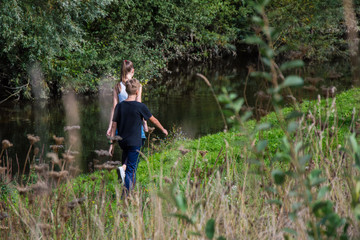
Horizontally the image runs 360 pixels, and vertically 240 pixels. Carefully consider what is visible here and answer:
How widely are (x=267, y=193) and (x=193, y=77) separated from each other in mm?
24576

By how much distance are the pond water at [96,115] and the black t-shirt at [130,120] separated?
4655mm

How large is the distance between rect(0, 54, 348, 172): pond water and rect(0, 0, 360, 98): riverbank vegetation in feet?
3.09

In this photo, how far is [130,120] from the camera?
18.4 feet

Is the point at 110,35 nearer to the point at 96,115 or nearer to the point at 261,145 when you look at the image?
the point at 96,115

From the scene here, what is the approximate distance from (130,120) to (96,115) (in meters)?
11.4

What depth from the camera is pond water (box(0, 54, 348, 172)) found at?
1281 cm

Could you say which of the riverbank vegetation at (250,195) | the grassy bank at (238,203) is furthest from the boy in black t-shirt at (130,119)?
the grassy bank at (238,203)

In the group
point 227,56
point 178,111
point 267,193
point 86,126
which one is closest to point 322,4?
point 178,111

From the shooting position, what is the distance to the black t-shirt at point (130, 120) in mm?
5594

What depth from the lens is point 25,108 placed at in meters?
17.9

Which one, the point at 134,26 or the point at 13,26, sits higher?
the point at 134,26

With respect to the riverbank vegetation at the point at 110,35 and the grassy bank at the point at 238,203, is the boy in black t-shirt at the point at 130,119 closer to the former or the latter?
the grassy bank at the point at 238,203

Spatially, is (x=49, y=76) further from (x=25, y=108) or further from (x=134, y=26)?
(x=134, y=26)

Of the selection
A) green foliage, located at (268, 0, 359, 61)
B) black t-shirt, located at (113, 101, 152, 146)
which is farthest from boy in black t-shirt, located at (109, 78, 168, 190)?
green foliage, located at (268, 0, 359, 61)
